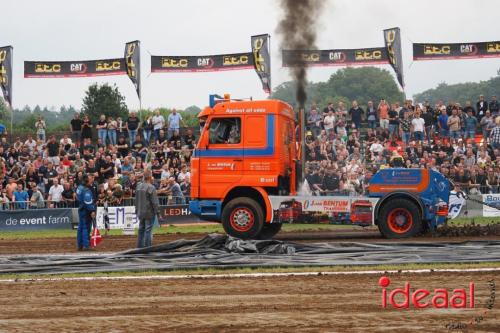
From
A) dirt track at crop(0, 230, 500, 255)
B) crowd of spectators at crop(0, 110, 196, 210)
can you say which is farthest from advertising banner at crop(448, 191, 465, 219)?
crowd of spectators at crop(0, 110, 196, 210)

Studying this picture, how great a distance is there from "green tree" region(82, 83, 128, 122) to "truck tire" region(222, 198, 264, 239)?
47.4m

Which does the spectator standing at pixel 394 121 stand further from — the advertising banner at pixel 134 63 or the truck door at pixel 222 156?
the truck door at pixel 222 156

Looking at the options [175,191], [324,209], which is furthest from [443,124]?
[324,209]

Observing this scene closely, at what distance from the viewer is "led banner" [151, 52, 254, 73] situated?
3562 cm

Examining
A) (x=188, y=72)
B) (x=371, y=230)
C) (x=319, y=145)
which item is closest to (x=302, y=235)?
(x=371, y=230)

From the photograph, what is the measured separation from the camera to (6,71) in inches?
1383

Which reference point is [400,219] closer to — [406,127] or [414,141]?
[414,141]

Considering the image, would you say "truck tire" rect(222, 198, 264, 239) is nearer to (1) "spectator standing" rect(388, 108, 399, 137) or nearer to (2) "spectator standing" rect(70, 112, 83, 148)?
(1) "spectator standing" rect(388, 108, 399, 137)

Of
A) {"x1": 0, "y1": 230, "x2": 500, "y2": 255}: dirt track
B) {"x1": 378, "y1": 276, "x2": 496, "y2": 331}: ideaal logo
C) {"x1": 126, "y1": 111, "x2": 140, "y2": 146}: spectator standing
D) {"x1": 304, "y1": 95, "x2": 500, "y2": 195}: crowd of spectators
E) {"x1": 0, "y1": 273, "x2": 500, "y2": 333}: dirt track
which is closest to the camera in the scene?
{"x1": 0, "y1": 273, "x2": 500, "y2": 333}: dirt track

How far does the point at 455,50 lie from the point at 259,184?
62.4ft

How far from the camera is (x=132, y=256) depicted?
15391mm

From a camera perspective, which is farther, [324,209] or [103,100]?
[103,100]

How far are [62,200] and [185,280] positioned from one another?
14.9m

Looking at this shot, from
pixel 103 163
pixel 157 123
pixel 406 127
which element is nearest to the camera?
pixel 103 163
